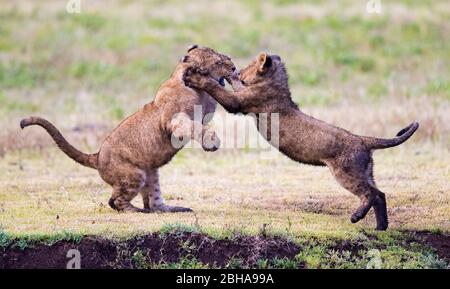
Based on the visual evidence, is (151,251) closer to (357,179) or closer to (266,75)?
(357,179)

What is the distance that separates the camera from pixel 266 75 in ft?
34.2

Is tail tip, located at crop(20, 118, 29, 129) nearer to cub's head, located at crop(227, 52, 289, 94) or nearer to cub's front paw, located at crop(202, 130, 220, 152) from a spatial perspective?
cub's front paw, located at crop(202, 130, 220, 152)

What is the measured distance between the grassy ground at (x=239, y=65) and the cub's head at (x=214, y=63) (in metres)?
1.52

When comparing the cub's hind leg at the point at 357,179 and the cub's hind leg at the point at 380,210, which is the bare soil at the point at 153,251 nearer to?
the cub's hind leg at the point at 357,179

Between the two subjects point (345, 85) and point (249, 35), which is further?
point (249, 35)

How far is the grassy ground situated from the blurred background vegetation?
0.05 m

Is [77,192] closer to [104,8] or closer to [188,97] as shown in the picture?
[188,97]

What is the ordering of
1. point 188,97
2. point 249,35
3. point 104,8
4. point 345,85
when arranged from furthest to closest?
1. point 104,8
2. point 249,35
3. point 345,85
4. point 188,97

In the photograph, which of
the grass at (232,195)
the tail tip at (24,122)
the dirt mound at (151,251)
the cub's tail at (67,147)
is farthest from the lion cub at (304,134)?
the tail tip at (24,122)

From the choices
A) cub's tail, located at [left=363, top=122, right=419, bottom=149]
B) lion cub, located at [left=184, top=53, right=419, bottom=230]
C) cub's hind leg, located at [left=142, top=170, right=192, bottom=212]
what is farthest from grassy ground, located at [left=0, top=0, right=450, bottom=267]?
cub's tail, located at [left=363, top=122, right=419, bottom=149]
